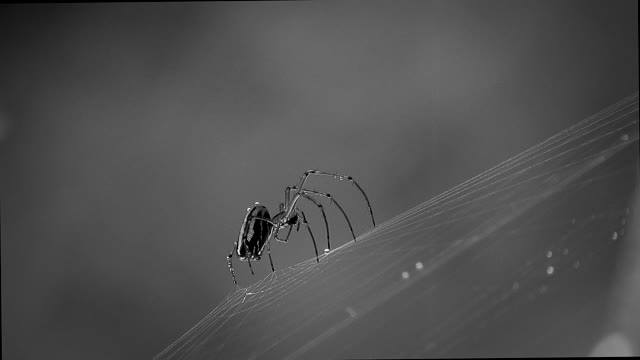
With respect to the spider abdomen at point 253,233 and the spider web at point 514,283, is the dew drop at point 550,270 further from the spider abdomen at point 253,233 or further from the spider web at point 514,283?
the spider abdomen at point 253,233

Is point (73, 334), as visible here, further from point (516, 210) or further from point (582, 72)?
point (582, 72)

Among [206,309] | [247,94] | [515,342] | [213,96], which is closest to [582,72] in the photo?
[247,94]

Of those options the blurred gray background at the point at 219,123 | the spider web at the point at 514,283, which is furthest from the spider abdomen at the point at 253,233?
the blurred gray background at the point at 219,123

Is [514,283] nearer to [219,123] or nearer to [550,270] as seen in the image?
[550,270]

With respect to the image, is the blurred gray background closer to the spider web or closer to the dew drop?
the spider web

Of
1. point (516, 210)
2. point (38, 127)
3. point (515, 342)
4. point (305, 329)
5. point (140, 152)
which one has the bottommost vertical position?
point (305, 329)

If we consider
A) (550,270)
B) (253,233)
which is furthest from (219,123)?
(550,270)

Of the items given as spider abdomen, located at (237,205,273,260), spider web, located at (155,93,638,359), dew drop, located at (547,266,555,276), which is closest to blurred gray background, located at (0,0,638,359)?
spider abdomen, located at (237,205,273,260)

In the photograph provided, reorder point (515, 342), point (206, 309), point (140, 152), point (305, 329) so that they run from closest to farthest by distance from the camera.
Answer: point (515, 342)
point (305, 329)
point (206, 309)
point (140, 152)
